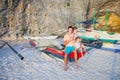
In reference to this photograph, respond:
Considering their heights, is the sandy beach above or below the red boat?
below

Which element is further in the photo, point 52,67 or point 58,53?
point 58,53

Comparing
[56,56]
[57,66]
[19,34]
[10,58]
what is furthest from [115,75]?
[19,34]

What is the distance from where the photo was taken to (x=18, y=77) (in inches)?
340

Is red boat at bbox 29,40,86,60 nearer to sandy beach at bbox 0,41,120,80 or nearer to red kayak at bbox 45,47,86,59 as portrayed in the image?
red kayak at bbox 45,47,86,59

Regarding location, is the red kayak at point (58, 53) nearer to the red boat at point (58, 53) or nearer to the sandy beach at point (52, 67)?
the red boat at point (58, 53)

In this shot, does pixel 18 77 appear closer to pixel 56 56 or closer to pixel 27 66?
pixel 27 66

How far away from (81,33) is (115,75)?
985 cm

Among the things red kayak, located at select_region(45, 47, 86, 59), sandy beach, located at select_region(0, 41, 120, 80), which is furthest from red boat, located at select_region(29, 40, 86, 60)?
sandy beach, located at select_region(0, 41, 120, 80)

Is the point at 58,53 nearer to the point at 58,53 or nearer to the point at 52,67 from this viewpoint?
the point at 58,53

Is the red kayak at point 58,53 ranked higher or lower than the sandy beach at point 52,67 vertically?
higher

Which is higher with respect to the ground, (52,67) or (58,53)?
(58,53)

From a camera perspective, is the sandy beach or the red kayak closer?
the sandy beach

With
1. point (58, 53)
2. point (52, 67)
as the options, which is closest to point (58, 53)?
point (58, 53)

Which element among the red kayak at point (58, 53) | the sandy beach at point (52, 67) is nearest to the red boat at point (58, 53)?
the red kayak at point (58, 53)
